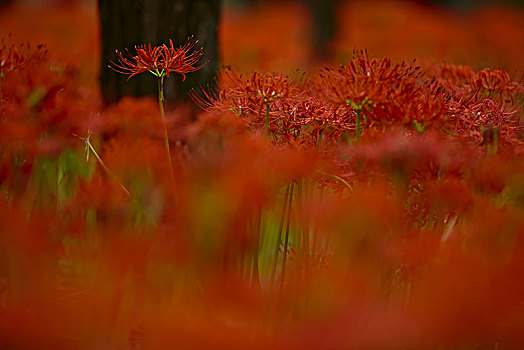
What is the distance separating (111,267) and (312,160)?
229mm

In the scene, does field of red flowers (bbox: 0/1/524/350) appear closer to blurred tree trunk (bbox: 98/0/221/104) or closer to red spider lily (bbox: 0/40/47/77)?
red spider lily (bbox: 0/40/47/77)

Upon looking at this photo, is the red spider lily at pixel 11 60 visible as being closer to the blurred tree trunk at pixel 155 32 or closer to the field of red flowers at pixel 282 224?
the field of red flowers at pixel 282 224

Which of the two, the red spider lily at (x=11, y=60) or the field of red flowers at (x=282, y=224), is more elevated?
the red spider lily at (x=11, y=60)

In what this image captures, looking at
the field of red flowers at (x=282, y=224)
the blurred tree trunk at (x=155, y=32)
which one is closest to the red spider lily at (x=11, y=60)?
the field of red flowers at (x=282, y=224)

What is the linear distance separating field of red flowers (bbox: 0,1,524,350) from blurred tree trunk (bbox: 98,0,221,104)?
437mm

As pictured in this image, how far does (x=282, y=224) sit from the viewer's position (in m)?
0.67

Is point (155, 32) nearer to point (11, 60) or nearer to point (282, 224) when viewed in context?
point (11, 60)

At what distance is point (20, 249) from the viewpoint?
0.61 metres

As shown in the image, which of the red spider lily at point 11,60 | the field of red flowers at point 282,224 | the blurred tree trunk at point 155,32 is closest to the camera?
the field of red flowers at point 282,224

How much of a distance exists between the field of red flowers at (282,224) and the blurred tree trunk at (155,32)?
17.2 inches

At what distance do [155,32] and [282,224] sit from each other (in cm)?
75

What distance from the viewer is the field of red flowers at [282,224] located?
1.78 feet

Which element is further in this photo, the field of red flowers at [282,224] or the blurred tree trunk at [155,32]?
the blurred tree trunk at [155,32]

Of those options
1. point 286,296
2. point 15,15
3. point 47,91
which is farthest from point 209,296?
point 15,15
